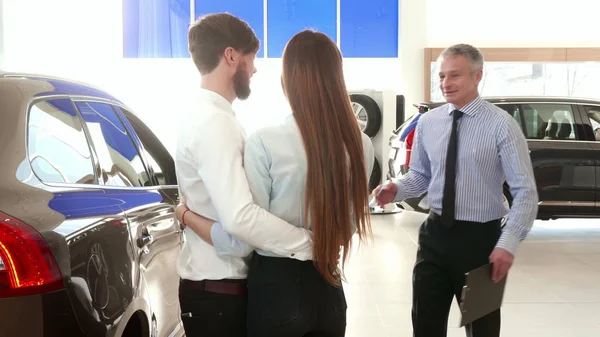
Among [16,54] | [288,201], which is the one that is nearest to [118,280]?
[288,201]

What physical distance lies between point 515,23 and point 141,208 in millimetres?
10345

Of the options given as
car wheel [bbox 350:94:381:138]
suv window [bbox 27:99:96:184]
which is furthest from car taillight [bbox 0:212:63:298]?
car wheel [bbox 350:94:381:138]

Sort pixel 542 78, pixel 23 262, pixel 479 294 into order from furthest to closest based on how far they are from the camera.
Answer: pixel 542 78
pixel 479 294
pixel 23 262

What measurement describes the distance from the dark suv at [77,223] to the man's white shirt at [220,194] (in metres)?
0.26

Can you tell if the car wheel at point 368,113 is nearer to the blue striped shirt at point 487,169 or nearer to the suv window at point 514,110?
the suv window at point 514,110

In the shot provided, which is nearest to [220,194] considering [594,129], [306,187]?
[306,187]

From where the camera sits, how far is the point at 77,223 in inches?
71.3

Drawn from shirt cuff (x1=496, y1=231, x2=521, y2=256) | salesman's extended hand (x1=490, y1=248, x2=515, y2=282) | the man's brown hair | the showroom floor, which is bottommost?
the showroom floor

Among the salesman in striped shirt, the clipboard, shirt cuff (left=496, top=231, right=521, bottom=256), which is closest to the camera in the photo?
the clipboard

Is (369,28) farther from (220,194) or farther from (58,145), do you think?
(220,194)

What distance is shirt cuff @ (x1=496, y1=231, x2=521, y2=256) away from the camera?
8.05 ft

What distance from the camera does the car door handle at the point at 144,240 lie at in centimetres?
223

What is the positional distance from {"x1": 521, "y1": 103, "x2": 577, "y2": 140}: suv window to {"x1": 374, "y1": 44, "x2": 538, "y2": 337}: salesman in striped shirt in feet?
16.2

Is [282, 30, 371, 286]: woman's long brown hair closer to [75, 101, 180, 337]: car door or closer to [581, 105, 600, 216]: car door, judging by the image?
[75, 101, 180, 337]: car door
